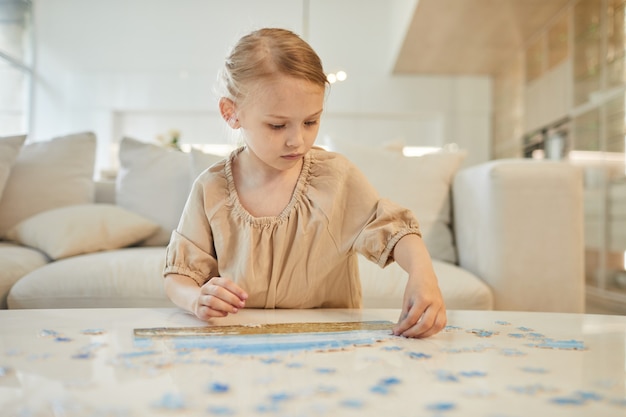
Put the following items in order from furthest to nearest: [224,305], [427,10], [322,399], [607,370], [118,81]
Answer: [118,81] < [427,10] < [224,305] < [607,370] < [322,399]

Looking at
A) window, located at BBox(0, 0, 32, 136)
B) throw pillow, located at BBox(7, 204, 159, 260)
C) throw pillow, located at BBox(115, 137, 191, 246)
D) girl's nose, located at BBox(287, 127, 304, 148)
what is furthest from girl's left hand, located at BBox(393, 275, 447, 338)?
window, located at BBox(0, 0, 32, 136)

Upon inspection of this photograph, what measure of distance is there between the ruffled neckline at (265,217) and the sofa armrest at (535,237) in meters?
0.89

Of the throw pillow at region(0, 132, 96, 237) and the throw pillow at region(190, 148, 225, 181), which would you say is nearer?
the throw pillow at region(190, 148, 225, 181)

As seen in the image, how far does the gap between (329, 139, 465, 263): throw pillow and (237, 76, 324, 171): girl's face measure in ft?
4.12

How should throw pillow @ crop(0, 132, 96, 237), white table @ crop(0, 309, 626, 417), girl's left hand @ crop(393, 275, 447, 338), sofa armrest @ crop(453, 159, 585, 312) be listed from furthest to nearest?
throw pillow @ crop(0, 132, 96, 237) < sofa armrest @ crop(453, 159, 585, 312) < girl's left hand @ crop(393, 275, 447, 338) < white table @ crop(0, 309, 626, 417)

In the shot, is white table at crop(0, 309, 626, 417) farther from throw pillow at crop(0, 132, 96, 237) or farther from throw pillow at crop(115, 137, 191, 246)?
throw pillow at crop(0, 132, 96, 237)

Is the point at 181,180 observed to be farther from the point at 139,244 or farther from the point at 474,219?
the point at 474,219

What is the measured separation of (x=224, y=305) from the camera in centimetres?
90

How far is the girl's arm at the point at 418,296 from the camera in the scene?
0.84 metres

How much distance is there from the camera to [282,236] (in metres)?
1.20

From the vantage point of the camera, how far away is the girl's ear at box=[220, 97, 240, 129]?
1.18 metres

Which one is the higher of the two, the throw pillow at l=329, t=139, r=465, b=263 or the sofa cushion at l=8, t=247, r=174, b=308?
the throw pillow at l=329, t=139, r=465, b=263

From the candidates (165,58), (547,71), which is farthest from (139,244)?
(165,58)

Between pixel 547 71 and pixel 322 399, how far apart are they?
6299 mm
